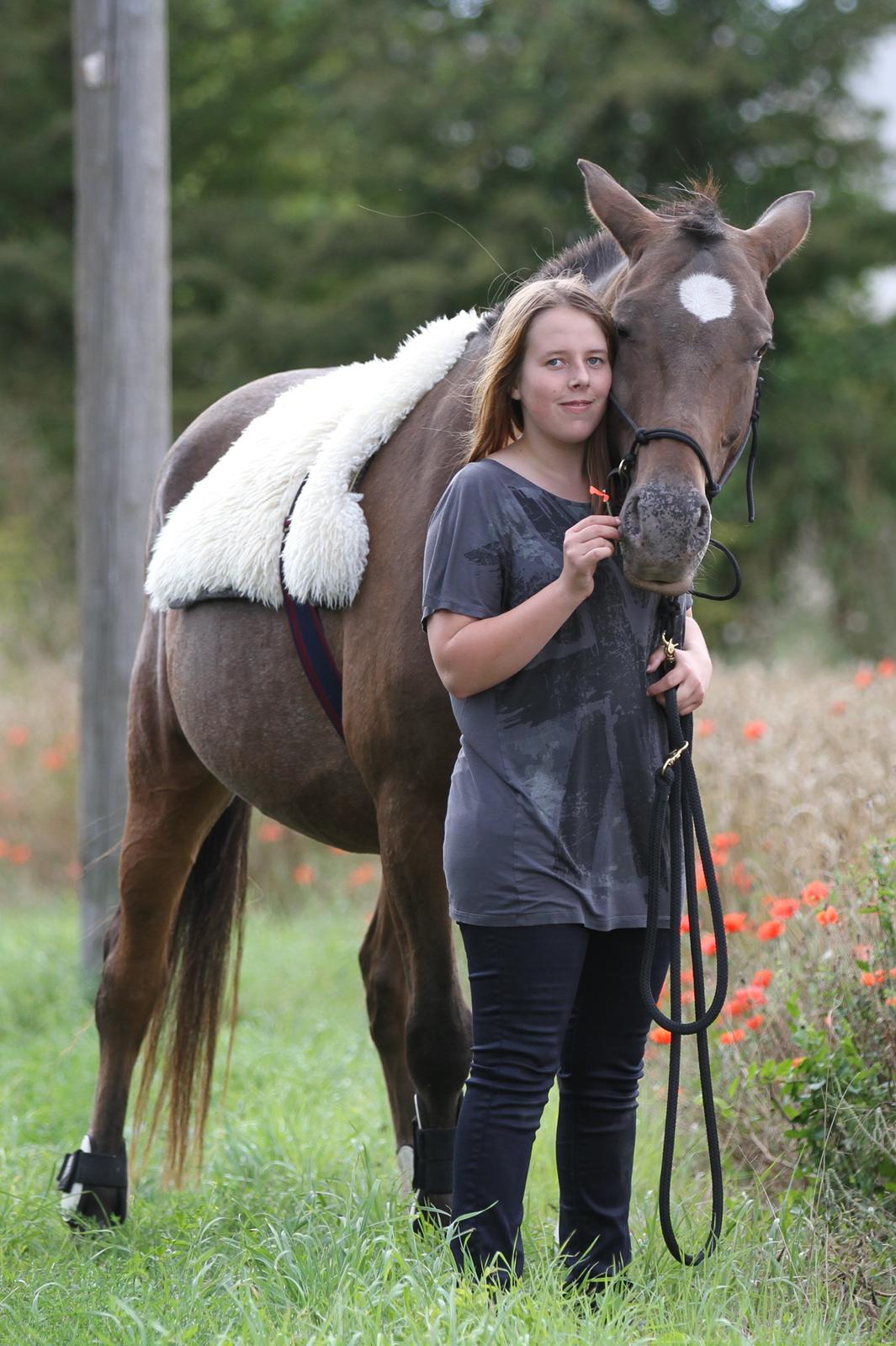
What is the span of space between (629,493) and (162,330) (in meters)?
3.90

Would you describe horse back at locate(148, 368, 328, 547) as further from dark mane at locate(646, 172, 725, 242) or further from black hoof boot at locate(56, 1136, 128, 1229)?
black hoof boot at locate(56, 1136, 128, 1229)

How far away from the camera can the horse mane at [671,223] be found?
2396mm

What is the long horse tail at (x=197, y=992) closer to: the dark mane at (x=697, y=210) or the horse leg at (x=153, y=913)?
the horse leg at (x=153, y=913)

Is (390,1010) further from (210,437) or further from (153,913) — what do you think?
(210,437)

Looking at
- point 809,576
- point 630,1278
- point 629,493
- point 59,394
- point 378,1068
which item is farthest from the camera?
point 59,394

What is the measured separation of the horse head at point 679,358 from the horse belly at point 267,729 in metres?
1.04

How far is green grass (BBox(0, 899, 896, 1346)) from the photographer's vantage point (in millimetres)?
2275

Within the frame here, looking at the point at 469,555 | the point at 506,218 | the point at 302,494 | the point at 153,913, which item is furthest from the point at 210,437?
the point at 506,218

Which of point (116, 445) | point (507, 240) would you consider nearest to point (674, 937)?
point (116, 445)

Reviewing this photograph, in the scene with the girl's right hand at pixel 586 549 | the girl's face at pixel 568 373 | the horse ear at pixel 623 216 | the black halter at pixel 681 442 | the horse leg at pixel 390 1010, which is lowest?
the horse leg at pixel 390 1010

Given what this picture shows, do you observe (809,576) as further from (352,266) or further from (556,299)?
(556,299)

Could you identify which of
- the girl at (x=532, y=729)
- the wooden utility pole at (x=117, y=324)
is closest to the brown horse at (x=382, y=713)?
the girl at (x=532, y=729)

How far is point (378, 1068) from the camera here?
4.95 meters

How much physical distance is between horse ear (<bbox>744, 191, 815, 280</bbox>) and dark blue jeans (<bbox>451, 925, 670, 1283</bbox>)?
3.83 feet
